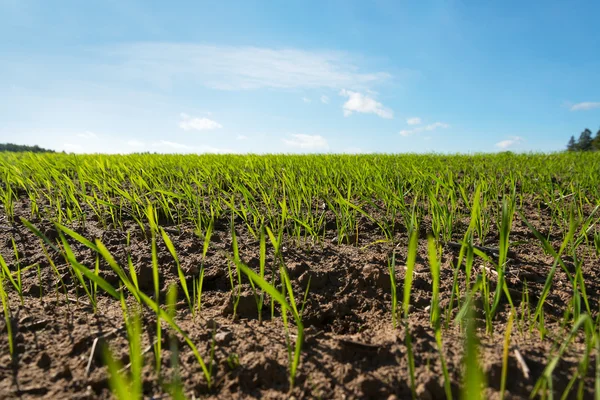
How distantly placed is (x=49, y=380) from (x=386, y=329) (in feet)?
2.45

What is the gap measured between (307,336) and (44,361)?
577 millimetres

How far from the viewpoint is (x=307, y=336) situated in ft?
3.01

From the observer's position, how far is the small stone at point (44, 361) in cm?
83

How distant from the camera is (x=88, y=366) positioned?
2.62 feet

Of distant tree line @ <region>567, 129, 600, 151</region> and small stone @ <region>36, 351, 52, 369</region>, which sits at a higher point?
distant tree line @ <region>567, 129, 600, 151</region>

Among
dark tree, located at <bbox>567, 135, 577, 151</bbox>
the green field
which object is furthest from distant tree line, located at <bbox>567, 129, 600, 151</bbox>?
the green field

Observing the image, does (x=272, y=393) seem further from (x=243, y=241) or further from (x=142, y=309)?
(x=243, y=241)

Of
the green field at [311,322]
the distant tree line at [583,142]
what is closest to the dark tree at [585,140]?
the distant tree line at [583,142]

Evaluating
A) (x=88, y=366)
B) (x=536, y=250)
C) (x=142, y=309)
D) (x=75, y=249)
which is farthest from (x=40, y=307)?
(x=536, y=250)

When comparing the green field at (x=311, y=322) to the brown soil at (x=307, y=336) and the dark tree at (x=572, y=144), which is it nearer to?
the brown soil at (x=307, y=336)

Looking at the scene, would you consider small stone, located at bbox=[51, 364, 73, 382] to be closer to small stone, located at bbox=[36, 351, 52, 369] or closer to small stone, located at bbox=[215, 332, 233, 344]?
small stone, located at bbox=[36, 351, 52, 369]

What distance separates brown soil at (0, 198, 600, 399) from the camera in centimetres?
75

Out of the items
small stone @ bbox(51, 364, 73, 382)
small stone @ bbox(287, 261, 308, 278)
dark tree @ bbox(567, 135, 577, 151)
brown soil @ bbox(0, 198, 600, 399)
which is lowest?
small stone @ bbox(51, 364, 73, 382)

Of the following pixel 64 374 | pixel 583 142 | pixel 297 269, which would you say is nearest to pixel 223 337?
pixel 64 374
